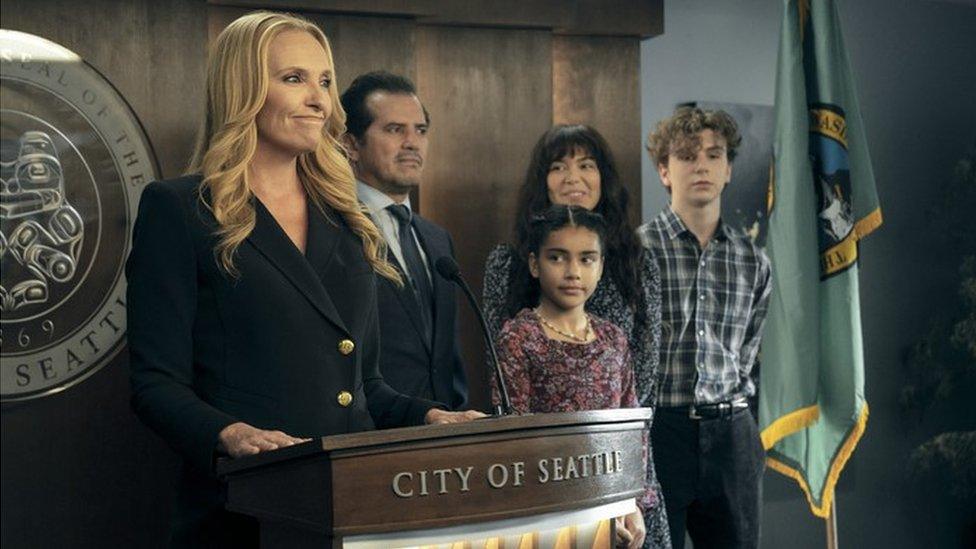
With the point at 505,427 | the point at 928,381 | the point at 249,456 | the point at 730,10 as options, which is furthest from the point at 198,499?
the point at 928,381

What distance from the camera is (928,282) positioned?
6051 mm

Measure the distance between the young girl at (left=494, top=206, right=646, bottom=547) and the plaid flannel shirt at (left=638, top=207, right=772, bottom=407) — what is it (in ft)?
1.46

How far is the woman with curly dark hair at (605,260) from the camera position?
12.9 ft

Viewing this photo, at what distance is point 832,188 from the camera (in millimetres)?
4496

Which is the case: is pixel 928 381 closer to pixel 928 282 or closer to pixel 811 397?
pixel 928 282

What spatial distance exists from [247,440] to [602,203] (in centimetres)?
217

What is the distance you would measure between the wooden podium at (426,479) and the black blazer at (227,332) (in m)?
0.24

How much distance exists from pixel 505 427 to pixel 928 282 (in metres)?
4.45

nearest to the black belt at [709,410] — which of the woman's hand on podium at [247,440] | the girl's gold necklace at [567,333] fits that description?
the girl's gold necklace at [567,333]

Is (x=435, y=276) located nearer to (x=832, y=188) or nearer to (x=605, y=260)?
(x=605, y=260)

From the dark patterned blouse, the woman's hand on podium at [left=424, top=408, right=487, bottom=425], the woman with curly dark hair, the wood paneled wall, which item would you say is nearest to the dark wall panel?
the wood paneled wall

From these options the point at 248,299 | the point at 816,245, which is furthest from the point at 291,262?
the point at 816,245

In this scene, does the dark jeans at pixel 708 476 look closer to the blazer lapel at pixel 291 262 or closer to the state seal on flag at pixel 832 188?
the state seal on flag at pixel 832 188

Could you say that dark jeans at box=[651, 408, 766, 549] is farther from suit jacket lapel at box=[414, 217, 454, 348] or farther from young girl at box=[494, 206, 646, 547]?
suit jacket lapel at box=[414, 217, 454, 348]
